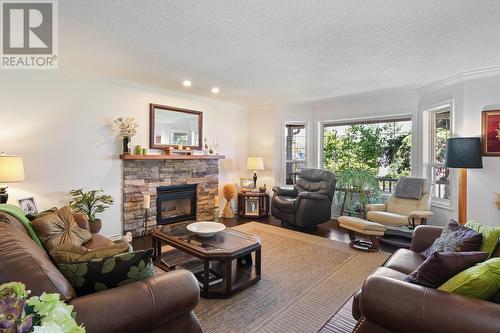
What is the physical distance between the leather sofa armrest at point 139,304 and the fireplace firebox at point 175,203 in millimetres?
3314

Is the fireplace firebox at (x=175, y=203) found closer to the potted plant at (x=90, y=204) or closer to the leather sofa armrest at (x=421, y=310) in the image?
the potted plant at (x=90, y=204)

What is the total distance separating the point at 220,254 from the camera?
2.40 m

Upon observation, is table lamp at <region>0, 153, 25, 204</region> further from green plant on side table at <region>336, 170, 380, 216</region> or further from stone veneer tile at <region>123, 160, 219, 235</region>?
green plant on side table at <region>336, 170, 380, 216</region>

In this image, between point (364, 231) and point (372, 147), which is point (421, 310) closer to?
point (364, 231)

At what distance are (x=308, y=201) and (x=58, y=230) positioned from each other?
3472 millimetres

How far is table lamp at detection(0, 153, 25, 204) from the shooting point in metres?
2.74

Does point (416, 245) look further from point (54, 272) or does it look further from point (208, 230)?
point (54, 272)

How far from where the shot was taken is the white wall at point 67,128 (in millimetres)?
3182

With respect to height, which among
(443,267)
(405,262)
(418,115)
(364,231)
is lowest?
(364,231)

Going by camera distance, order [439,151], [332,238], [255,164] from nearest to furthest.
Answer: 1. [332,238]
2. [439,151]
3. [255,164]

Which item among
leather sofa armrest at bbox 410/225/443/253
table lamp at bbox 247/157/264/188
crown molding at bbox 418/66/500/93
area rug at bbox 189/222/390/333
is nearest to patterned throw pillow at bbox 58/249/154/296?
area rug at bbox 189/222/390/333

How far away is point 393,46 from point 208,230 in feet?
9.01

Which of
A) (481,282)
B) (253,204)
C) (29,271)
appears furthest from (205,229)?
(253,204)

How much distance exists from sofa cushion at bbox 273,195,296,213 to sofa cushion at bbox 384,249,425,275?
2.31 m
